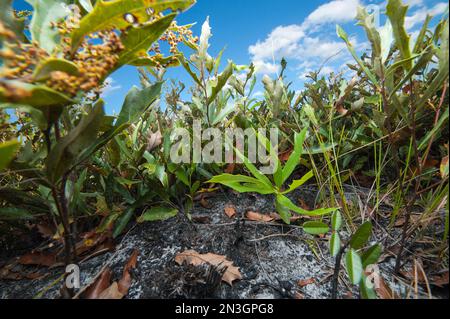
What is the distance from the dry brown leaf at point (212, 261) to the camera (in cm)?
84

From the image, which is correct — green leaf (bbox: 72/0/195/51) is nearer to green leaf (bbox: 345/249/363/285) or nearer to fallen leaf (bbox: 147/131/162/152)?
fallen leaf (bbox: 147/131/162/152)

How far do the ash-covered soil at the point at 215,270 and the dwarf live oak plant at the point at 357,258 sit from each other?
0.13 metres

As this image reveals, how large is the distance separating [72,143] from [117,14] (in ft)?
1.06

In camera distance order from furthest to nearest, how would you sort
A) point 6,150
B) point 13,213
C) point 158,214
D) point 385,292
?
point 158,214, point 13,213, point 385,292, point 6,150

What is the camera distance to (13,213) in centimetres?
99

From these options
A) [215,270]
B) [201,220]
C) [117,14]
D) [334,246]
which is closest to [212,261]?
[215,270]

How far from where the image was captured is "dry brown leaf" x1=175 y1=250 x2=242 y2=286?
84 centimetres

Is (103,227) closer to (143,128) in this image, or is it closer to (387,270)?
(143,128)

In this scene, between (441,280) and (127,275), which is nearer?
(441,280)

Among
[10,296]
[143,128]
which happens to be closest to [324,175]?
[143,128]

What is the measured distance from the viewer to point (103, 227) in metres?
1.05

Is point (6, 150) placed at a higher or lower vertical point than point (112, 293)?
higher

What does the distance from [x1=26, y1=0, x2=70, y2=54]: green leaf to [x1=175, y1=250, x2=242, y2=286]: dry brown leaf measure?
0.73 metres

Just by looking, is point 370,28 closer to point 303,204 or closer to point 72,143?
point 303,204
